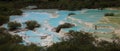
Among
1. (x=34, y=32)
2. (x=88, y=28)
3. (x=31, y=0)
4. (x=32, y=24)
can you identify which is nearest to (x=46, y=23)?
(x=32, y=24)

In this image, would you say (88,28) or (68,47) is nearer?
(68,47)

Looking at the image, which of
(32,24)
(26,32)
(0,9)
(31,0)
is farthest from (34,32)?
(31,0)

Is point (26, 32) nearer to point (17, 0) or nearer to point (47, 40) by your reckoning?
point (47, 40)

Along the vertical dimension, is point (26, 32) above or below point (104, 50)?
below

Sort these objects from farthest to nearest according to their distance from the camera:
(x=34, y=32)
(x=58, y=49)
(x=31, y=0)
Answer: (x=31, y=0)
(x=34, y=32)
(x=58, y=49)

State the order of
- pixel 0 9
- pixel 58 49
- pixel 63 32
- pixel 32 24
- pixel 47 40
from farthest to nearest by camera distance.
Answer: pixel 0 9
pixel 32 24
pixel 63 32
pixel 47 40
pixel 58 49

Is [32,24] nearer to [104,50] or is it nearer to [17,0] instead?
[104,50]

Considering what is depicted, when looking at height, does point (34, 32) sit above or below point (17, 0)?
above

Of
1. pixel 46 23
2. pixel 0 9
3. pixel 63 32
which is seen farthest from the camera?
pixel 0 9

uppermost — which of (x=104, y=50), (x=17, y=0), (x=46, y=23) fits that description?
(x=104, y=50)
